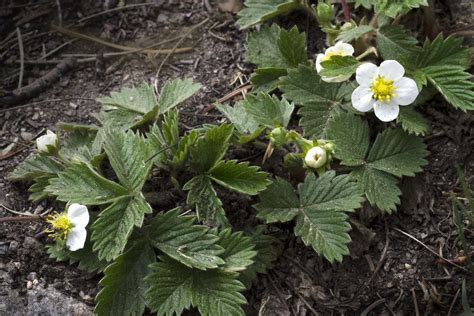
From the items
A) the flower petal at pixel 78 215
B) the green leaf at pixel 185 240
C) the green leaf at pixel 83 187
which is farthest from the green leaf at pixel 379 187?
the flower petal at pixel 78 215

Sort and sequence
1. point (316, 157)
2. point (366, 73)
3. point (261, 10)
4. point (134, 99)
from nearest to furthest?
point (316, 157)
point (366, 73)
point (134, 99)
point (261, 10)

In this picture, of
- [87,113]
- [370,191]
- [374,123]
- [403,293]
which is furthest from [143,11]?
[403,293]

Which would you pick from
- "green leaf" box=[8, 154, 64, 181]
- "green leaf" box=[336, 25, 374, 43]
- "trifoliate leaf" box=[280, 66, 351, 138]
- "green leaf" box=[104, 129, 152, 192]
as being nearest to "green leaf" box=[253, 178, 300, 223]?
"trifoliate leaf" box=[280, 66, 351, 138]

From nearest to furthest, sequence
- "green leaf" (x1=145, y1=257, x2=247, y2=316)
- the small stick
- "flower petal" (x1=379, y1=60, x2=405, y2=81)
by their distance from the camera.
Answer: "green leaf" (x1=145, y1=257, x2=247, y2=316) < "flower petal" (x1=379, y1=60, x2=405, y2=81) < the small stick

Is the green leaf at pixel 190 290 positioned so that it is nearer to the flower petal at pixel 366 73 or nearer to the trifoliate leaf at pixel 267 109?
the trifoliate leaf at pixel 267 109

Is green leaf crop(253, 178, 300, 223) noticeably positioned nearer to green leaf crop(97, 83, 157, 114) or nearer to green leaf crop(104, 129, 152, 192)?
green leaf crop(104, 129, 152, 192)

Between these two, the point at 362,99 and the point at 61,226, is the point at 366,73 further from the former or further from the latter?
the point at 61,226

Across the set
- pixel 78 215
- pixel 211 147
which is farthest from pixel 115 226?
pixel 211 147
